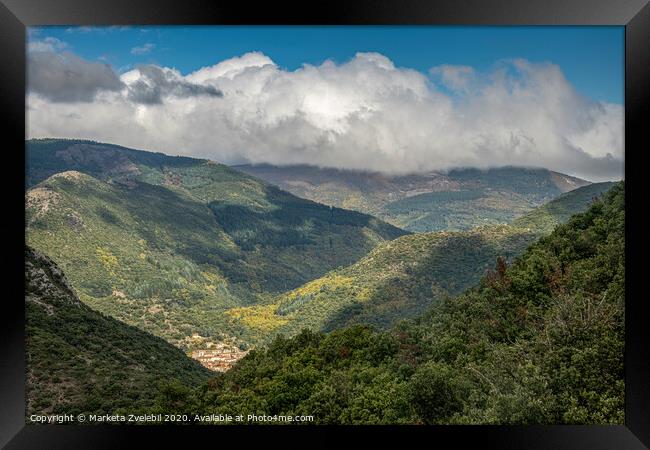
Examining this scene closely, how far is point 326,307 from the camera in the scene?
60.6ft

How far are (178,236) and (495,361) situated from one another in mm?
26737

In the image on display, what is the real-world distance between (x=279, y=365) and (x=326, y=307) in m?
10.1

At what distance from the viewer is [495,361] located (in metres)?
5.30

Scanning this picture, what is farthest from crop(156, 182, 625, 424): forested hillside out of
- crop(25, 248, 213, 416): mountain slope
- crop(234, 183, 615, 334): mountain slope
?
crop(234, 183, 615, 334): mountain slope

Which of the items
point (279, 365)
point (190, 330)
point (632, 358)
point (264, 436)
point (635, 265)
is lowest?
point (190, 330)

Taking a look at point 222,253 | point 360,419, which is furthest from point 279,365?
point 222,253

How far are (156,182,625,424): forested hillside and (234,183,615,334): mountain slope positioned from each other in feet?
18.3

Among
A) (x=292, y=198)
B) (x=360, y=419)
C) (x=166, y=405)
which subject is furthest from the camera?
(x=292, y=198)

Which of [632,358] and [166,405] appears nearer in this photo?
[632,358]

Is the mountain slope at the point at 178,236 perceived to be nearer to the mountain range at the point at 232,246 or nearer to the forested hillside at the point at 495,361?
the mountain range at the point at 232,246

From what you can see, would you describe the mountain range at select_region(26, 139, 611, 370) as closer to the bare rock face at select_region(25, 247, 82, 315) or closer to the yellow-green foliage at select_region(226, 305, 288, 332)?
the yellow-green foliage at select_region(226, 305, 288, 332)

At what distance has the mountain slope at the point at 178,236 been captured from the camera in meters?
19.7

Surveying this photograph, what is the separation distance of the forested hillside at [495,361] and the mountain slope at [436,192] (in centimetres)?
760

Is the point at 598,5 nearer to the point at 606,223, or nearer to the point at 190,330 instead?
the point at 606,223
